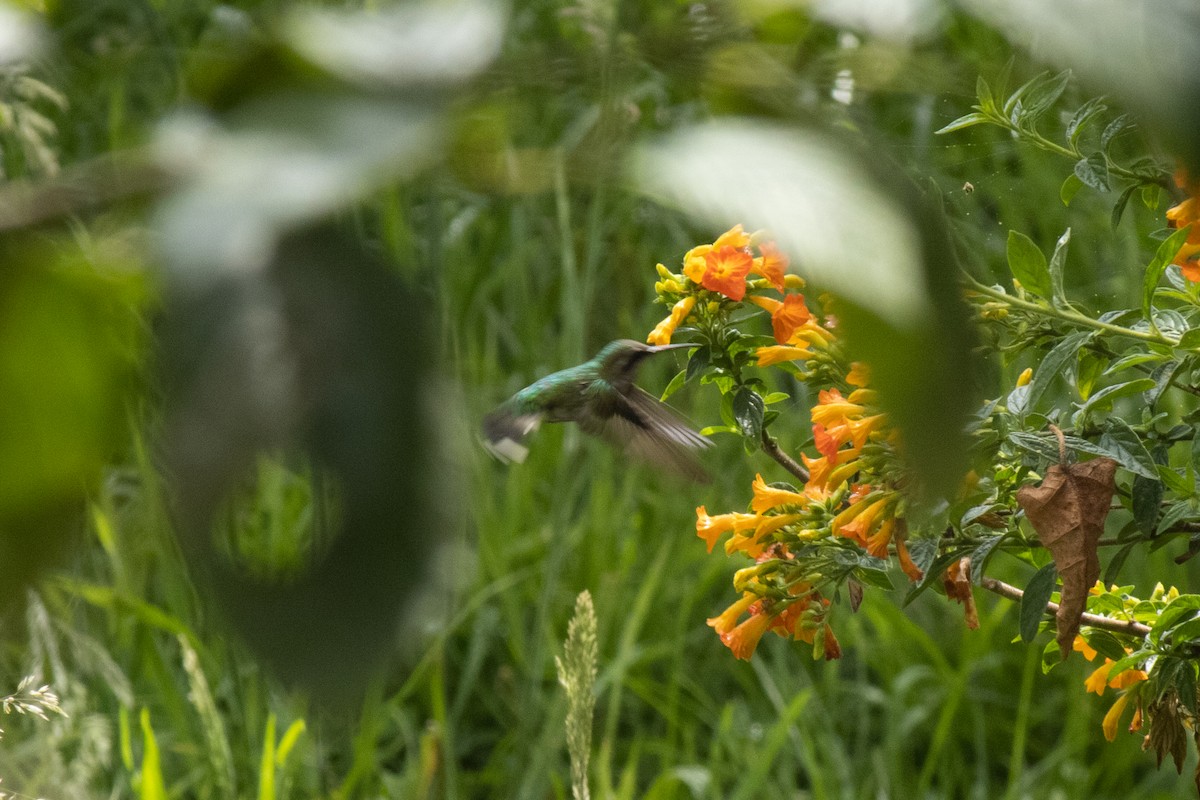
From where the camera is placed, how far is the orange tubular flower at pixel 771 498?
0.81 m

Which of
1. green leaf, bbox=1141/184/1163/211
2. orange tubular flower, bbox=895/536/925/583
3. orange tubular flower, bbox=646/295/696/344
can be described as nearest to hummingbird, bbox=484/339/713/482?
orange tubular flower, bbox=646/295/696/344

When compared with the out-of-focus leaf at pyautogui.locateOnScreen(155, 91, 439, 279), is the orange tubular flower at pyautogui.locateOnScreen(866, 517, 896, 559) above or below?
below

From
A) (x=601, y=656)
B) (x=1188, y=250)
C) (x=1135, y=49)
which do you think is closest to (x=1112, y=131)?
(x=1188, y=250)

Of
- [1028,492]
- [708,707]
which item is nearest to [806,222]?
[1028,492]

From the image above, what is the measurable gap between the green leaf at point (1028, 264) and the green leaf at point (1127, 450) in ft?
0.30

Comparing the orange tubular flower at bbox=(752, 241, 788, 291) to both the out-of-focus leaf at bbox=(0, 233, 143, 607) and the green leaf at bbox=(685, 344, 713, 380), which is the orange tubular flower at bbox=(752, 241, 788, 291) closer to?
the green leaf at bbox=(685, 344, 713, 380)

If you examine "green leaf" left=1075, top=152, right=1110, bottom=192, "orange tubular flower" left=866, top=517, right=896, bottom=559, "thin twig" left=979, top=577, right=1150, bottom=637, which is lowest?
"thin twig" left=979, top=577, right=1150, bottom=637

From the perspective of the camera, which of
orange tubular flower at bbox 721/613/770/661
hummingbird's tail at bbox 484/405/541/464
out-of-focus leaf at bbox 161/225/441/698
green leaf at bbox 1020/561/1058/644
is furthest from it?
hummingbird's tail at bbox 484/405/541/464

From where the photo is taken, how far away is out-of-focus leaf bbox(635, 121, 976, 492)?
14 cm

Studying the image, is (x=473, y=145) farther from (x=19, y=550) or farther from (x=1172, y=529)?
(x=1172, y=529)

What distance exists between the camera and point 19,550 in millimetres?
153

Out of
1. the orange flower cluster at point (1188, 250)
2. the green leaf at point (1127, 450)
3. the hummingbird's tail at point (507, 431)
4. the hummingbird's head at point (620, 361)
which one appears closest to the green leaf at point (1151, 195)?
the orange flower cluster at point (1188, 250)

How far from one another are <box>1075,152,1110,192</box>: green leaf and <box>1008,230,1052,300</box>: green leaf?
48 mm

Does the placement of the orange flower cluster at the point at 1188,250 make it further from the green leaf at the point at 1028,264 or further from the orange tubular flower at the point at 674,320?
the orange tubular flower at the point at 674,320
